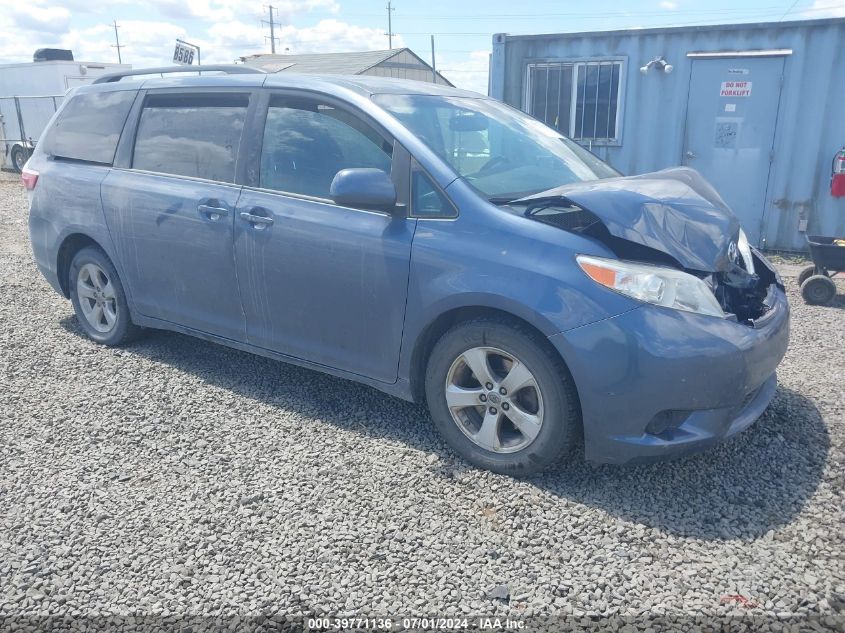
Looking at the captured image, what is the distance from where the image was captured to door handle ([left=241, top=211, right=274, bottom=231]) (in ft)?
12.9

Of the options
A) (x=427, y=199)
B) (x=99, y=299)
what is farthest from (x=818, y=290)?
(x=99, y=299)

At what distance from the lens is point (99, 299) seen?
516cm

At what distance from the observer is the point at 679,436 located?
119 inches

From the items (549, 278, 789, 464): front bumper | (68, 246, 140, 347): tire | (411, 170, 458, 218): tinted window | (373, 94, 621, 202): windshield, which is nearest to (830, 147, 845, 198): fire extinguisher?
(373, 94, 621, 202): windshield

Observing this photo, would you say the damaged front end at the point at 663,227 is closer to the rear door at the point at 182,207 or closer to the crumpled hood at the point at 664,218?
the crumpled hood at the point at 664,218

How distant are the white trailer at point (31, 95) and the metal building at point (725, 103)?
15.5m

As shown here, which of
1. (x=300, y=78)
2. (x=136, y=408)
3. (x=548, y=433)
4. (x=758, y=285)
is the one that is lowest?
(x=136, y=408)

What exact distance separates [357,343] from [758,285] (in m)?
2.07

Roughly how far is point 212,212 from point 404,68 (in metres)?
27.4

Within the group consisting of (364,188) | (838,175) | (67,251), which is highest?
(364,188)

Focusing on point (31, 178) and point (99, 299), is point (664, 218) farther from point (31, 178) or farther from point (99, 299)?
point (31, 178)

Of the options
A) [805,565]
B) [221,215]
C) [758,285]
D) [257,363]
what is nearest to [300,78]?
[221,215]

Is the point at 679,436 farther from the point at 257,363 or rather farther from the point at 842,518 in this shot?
the point at 257,363

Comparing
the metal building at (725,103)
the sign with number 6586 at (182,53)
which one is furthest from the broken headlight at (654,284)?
the sign with number 6586 at (182,53)
